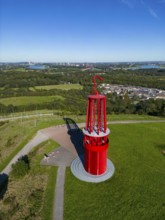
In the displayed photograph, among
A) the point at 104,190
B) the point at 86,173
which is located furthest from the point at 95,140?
the point at 104,190

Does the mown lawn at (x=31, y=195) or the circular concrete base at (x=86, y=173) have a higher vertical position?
the circular concrete base at (x=86, y=173)

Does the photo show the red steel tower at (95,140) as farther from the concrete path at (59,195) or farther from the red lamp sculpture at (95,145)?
the concrete path at (59,195)

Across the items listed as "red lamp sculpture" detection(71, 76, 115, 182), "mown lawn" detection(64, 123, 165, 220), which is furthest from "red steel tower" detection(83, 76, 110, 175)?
"mown lawn" detection(64, 123, 165, 220)

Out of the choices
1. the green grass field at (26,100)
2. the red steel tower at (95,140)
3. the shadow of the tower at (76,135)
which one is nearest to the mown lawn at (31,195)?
the red steel tower at (95,140)

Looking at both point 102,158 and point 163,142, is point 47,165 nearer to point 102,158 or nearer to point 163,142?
point 102,158

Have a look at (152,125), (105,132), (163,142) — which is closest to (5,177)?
(105,132)
